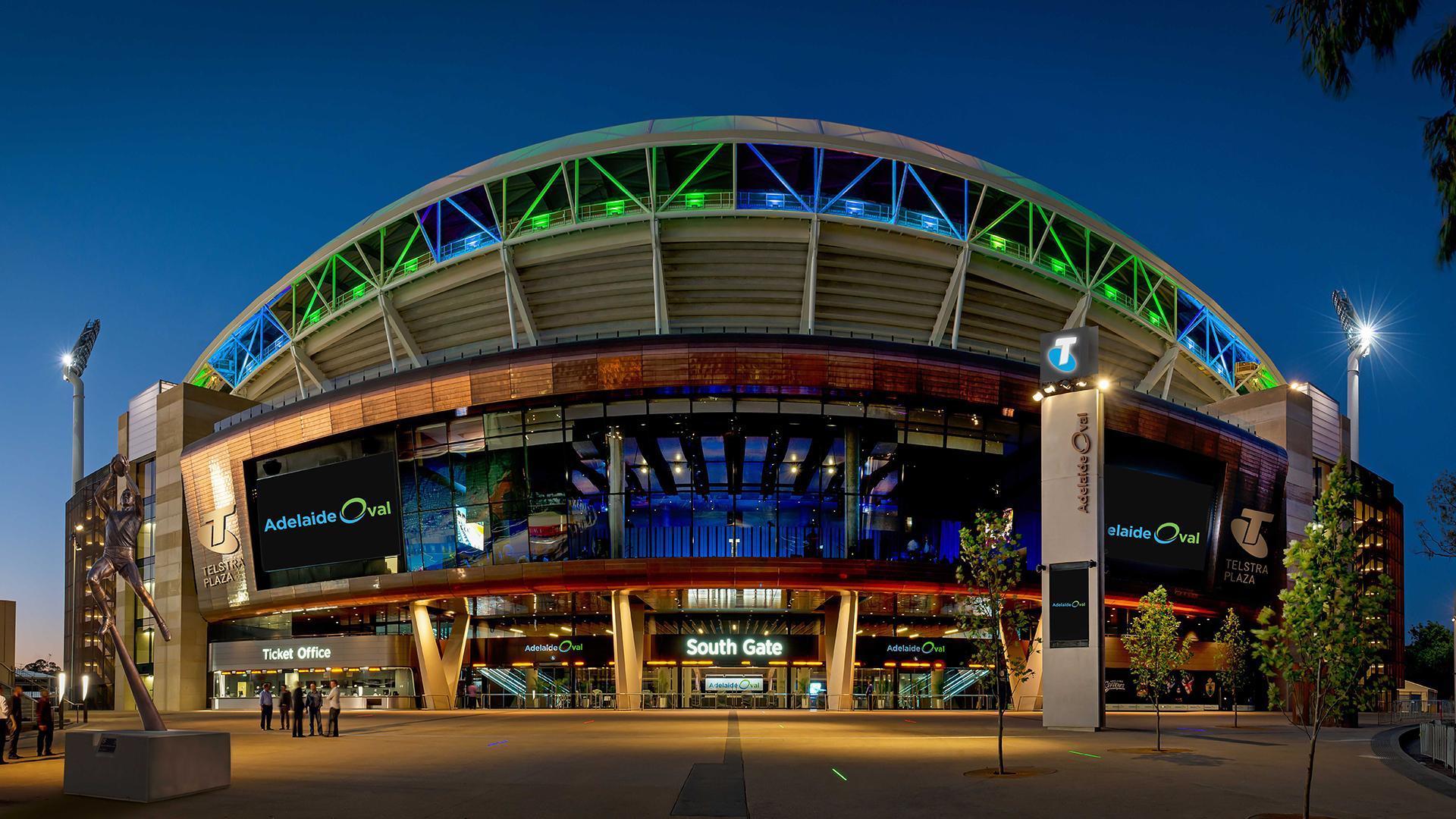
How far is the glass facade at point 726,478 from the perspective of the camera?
52344 mm

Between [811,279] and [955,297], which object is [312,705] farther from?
[955,297]

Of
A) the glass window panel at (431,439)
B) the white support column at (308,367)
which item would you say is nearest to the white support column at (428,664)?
the glass window panel at (431,439)

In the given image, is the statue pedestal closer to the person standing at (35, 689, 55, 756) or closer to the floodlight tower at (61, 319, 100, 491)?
the person standing at (35, 689, 55, 756)

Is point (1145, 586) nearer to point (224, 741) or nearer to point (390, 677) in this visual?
point (390, 677)

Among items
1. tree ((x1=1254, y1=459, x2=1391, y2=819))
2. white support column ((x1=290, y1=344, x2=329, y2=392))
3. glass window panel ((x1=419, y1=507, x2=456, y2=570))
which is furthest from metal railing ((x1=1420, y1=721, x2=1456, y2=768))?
white support column ((x1=290, y1=344, x2=329, y2=392))

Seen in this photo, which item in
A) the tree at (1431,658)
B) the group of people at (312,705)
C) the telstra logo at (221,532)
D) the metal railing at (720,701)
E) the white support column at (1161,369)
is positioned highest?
the white support column at (1161,369)

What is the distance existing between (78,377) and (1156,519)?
3747 inches

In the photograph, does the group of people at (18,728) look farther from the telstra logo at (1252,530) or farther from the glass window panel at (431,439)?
the telstra logo at (1252,530)

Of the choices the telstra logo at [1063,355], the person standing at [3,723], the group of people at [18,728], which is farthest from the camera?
the telstra logo at [1063,355]

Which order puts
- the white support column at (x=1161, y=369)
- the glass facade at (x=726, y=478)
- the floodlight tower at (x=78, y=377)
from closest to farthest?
the glass facade at (x=726, y=478), the white support column at (x=1161, y=369), the floodlight tower at (x=78, y=377)

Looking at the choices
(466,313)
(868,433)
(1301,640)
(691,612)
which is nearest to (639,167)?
(466,313)

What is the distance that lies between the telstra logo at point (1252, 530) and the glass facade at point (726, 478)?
58.8 ft

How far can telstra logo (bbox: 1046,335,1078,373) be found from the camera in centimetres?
4116

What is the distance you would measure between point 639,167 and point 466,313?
1245 cm
